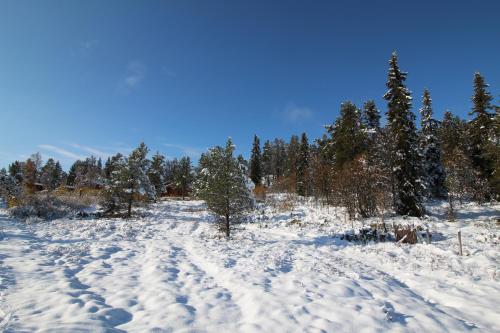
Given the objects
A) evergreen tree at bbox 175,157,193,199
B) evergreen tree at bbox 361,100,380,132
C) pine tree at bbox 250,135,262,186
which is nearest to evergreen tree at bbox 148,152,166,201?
evergreen tree at bbox 175,157,193,199

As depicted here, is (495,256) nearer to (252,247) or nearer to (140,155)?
(252,247)

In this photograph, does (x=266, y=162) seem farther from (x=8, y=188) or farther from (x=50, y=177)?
(x=8, y=188)

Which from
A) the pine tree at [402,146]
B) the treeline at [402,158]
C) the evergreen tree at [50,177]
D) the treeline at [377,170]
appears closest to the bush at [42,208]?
the treeline at [377,170]

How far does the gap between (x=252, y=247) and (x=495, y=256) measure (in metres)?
11.1

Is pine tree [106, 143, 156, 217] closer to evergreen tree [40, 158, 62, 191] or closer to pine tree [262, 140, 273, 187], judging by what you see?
evergreen tree [40, 158, 62, 191]

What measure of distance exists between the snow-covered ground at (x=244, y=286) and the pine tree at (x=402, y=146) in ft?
32.9

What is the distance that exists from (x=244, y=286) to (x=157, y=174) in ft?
153

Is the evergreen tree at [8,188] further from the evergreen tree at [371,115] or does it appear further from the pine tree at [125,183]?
the evergreen tree at [371,115]

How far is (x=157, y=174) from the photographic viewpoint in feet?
169

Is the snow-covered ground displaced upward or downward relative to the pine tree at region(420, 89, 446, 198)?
downward

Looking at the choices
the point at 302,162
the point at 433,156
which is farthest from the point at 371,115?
the point at 302,162

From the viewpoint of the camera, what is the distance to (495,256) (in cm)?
1200

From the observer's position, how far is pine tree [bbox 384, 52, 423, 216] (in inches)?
1008

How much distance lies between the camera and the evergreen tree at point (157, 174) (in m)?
48.8
